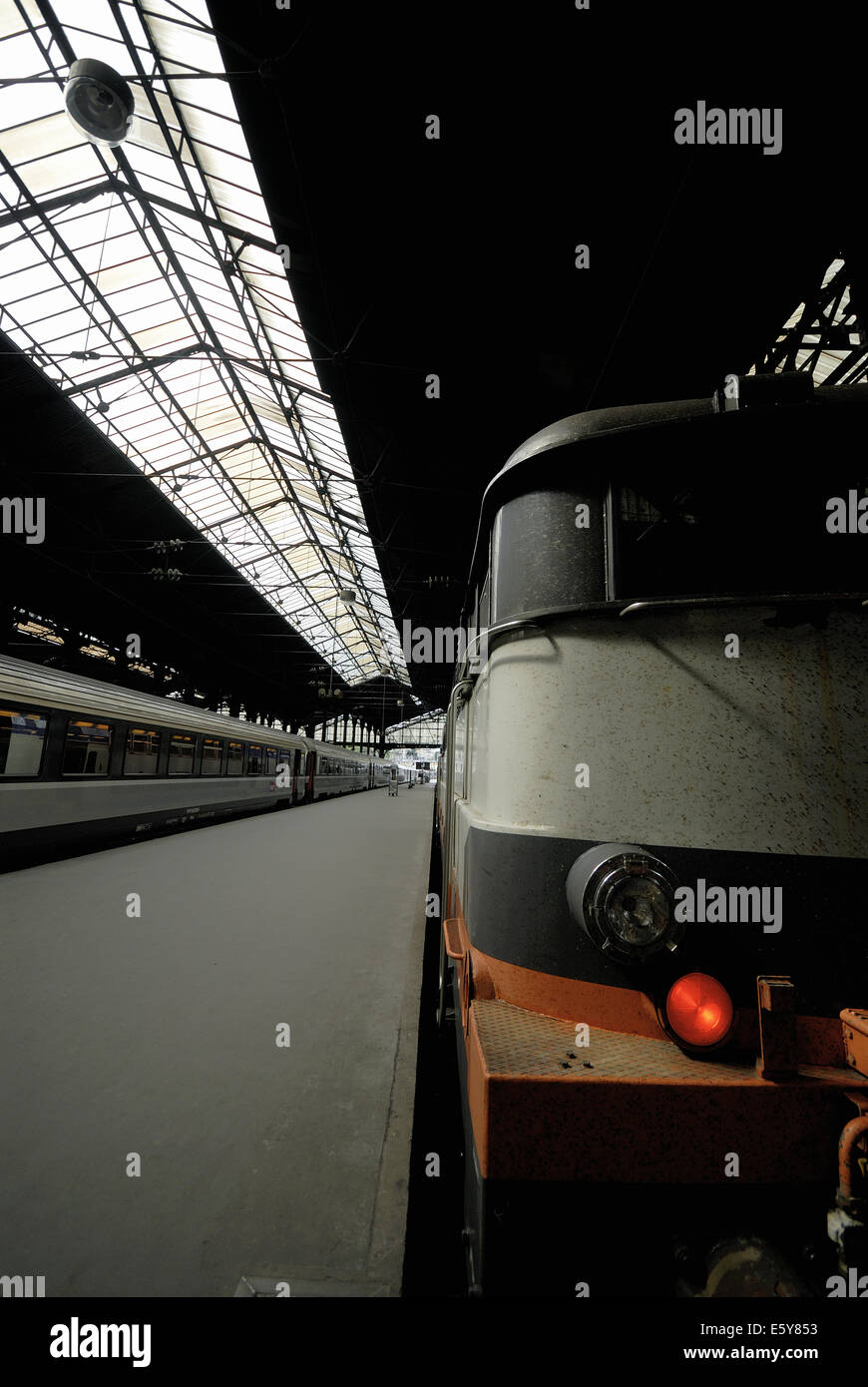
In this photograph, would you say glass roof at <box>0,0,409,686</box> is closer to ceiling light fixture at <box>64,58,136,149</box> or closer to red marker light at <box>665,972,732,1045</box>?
ceiling light fixture at <box>64,58,136,149</box>

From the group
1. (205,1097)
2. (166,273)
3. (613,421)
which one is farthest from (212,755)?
(613,421)

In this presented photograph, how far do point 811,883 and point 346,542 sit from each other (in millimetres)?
18783

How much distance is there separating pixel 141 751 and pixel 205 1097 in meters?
9.11

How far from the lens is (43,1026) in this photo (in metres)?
3.35

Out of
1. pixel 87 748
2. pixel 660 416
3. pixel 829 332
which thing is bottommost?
pixel 87 748

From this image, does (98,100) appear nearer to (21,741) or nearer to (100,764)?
(21,741)

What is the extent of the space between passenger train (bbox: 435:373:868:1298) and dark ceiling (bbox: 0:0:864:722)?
5.21 metres

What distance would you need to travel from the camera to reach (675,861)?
1532 mm

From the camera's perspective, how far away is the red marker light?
55.4 inches

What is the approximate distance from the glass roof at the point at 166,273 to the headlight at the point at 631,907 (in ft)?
28.7

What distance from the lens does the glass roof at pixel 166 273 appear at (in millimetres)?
6961

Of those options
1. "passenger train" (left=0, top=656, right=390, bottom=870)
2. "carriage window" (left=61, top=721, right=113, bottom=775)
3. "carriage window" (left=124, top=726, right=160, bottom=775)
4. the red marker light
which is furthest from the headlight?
"carriage window" (left=124, top=726, right=160, bottom=775)

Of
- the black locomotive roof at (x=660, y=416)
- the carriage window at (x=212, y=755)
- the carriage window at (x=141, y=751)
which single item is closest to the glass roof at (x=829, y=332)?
the black locomotive roof at (x=660, y=416)

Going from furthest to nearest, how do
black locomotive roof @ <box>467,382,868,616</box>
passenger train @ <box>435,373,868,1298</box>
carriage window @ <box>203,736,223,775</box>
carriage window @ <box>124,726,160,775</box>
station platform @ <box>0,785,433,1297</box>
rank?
carriage window @ <box>203,736,223,775</box>
carriage window @ <box>124,726,160,775</box>
station platform @ <box>0,785,433,1297</box>
black locomotive roof @ <box>467,382,868,616</box>
passenger train @ <box>435,373,868,1298</box>
